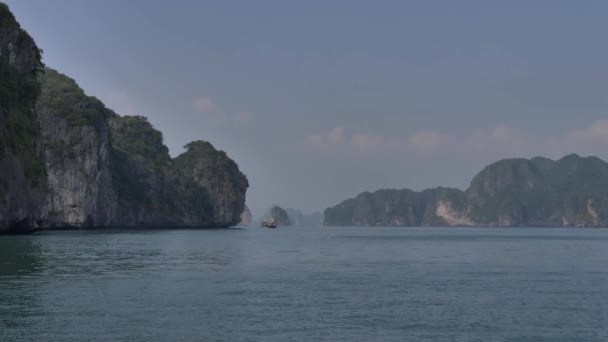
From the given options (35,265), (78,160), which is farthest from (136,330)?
(78,160)

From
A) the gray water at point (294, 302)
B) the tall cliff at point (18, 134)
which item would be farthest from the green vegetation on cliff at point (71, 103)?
the gray water at point (294, 302)

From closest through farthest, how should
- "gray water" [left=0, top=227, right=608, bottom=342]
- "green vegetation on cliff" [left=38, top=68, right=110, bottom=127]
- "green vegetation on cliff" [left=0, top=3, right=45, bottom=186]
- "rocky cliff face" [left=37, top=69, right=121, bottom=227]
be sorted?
"gray water" [left=0, top=227, right=608, bottom=342], "green vegetation on cliff" [left=0, top=3, right=45, bottom=186], "rocky cliff face" [left=37, top=69, right=121, bottom=227], "green vegetation on cliff" [left=38, top=68, right=110, bottom=127]

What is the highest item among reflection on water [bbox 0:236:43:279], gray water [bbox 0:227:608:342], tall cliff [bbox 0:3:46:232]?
tall cliff [bbox 0:3:46:232]

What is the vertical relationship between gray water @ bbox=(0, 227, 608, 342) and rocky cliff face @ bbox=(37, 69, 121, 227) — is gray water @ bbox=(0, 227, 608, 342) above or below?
below

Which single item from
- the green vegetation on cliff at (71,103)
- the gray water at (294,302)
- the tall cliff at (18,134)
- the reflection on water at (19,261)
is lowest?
the gray water at (294,302)

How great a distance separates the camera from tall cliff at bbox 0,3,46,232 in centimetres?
10081

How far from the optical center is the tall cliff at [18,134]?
3969 inches

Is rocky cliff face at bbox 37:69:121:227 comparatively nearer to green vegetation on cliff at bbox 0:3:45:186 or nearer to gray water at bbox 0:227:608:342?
green vegetation on cliff at bbox 0:3:45:186

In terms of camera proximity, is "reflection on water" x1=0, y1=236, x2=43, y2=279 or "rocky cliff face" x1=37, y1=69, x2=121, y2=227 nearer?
"reflection on water" x1=0, y1=236, x2=43, y2=279

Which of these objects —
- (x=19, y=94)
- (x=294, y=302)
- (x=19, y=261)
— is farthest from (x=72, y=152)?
(x=294, y=302)

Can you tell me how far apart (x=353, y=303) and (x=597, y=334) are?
1203cm

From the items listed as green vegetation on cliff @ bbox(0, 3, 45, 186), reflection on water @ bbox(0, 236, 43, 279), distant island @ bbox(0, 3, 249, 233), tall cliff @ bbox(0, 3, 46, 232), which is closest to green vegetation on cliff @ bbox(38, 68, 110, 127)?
distant island @ bbox(0, 3, 249, 233)

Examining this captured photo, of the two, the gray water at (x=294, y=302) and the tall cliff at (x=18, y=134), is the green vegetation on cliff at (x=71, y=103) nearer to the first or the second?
the tall cliff at (x=18, y=134)

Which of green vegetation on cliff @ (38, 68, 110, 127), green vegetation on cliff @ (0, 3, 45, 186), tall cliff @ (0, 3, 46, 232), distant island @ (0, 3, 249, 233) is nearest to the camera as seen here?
tall cliff @ (0, 3, 46, 232)
